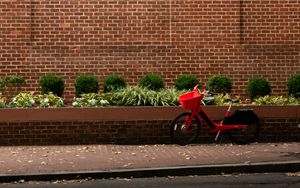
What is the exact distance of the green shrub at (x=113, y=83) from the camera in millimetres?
13367

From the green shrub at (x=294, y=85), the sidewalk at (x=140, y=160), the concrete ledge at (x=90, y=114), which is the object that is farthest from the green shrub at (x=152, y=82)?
the green shrub at (x=294, y=85)

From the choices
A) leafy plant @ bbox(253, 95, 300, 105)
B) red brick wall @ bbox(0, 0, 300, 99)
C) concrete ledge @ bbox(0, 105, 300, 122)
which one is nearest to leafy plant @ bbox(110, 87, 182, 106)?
concrete ledge @ bbox(0, 105, 300, 122)

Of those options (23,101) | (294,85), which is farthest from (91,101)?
(294,85)

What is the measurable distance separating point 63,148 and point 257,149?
396cm

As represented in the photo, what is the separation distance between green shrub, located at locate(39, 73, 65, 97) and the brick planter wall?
1.69 m

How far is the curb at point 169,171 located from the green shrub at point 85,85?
491 centimetres

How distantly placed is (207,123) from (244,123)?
0.81 meters

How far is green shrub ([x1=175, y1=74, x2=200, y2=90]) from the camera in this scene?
13617mm

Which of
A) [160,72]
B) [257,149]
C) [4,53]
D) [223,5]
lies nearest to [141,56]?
[160,72]

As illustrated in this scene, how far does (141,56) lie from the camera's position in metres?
14.3

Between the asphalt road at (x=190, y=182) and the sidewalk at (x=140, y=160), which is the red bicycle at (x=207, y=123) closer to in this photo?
the sidewalk at (x=140, y=160)

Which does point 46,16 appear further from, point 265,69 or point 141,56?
point 265,69

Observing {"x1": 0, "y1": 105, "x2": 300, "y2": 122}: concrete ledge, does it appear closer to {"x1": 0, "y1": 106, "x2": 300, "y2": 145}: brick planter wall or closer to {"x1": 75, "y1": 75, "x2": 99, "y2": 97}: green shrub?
{"x1": 0, "y1": 106, "x2": 300, "y2": 145}: brick planter wall

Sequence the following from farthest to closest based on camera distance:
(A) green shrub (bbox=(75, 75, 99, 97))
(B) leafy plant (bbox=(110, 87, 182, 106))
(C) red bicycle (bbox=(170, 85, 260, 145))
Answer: (A) green shrub (bbox=(75, 75, 99, 97)) < (B) leafy plant (bbox=(110, 87, 182, 106)) < (C) red bicycle (bbox=(170, 85, 260, 145))
